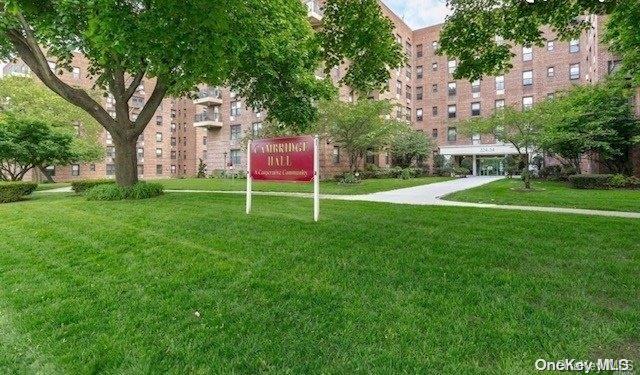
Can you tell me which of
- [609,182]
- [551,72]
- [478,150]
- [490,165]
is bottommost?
[609,182]

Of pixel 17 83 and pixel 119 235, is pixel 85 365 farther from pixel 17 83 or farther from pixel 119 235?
pixel 17 83

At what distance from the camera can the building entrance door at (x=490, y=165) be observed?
4478cm

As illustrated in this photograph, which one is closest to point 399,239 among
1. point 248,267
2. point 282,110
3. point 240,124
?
point 248,267

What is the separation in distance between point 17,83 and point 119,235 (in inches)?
1402

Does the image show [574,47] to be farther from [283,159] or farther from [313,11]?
[283,159]

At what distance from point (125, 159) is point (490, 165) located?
139 ft

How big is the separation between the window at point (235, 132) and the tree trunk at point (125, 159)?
83.8 feet

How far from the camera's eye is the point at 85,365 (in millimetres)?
2918

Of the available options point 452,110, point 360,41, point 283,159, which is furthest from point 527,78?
point 283,159

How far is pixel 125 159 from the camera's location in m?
14.0

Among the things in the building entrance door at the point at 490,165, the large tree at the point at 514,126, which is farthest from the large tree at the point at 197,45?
the building entrance door at the point at 490,165

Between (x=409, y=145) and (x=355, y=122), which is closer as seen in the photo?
(x=355, y=122)

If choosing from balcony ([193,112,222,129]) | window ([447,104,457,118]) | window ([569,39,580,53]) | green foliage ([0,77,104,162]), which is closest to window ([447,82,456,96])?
window ([447,104,457,118])

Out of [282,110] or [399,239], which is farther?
[282,110]
